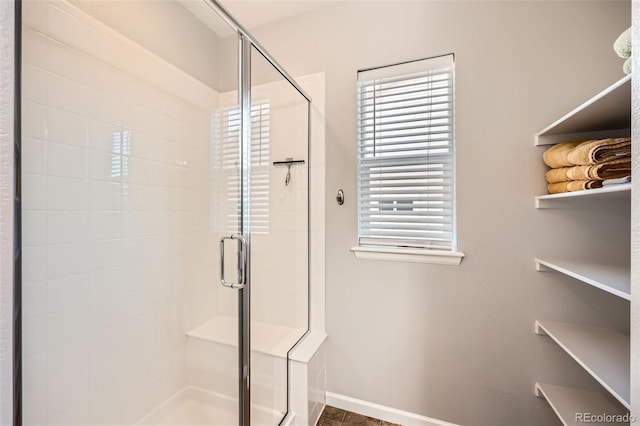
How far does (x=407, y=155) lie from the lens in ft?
5.13

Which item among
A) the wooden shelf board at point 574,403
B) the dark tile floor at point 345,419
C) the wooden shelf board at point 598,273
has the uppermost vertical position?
the wooden shelf board at point 598,273

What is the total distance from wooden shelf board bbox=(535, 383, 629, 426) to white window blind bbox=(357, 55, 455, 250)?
0.77 meters

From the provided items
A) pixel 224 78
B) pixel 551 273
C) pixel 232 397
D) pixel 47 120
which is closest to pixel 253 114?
pixel 224 78

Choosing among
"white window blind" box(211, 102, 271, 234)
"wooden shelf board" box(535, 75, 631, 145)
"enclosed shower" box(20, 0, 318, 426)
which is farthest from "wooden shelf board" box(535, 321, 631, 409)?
"white window blind" box(211, 102, 271, 234)

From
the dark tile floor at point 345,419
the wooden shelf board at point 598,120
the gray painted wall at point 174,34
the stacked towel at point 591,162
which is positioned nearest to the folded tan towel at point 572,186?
the stacked towel at point 591,162

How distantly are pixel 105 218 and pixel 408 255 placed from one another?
1504 millimetres

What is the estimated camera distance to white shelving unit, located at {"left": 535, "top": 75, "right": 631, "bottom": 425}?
0.90m

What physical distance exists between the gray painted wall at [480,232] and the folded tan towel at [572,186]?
8 centimetres

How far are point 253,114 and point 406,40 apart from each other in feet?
3.19

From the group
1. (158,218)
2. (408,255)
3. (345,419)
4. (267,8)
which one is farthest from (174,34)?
(345,419)

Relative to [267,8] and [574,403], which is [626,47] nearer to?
[574,403]

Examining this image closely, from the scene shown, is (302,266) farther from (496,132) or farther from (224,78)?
(496,132)

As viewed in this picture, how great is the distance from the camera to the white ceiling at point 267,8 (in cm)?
169
